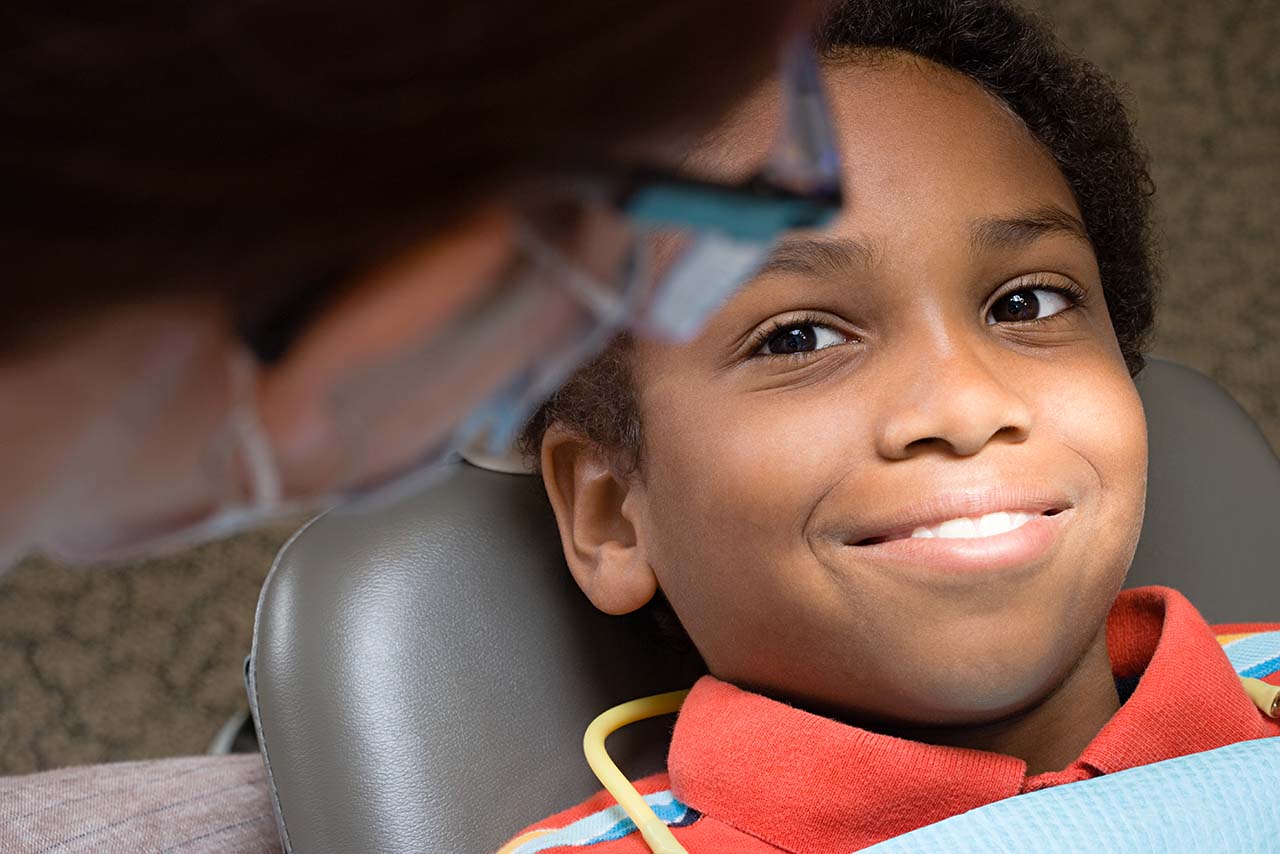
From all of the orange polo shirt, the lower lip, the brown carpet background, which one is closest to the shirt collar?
the orange polo shirt

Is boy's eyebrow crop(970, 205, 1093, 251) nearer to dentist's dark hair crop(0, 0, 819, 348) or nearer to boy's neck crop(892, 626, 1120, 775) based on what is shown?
boy's neck crop(892, 626, 1120, 775)

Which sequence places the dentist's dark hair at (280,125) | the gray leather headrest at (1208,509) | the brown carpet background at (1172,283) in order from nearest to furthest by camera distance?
the dentist's dark hair at (280,125)
the gray leather headrest at (1208,509)
the brown carpet background at (1172,283)

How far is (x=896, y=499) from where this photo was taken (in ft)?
2.07

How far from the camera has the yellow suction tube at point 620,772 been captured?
0.67 metres

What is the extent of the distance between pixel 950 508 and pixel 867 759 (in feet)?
0.45

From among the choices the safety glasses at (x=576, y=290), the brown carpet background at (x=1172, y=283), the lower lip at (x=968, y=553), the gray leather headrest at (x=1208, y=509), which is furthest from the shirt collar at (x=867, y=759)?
the brown carpet background at (x=1172, y=283)

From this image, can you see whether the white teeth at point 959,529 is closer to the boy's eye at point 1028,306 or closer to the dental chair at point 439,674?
the boy's eye at point 1028,306

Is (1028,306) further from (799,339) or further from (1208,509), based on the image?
(1208,509)

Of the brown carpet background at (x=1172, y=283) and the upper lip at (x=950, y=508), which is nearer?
the upper lip at (x=950, y=508)

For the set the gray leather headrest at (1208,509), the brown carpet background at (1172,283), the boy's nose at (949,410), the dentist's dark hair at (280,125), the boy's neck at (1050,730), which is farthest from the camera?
the brown carpet background at (1172,283)

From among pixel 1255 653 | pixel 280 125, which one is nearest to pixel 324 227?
pixel 280 125

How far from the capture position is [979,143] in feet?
2.37

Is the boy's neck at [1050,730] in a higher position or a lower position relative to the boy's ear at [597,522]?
lower

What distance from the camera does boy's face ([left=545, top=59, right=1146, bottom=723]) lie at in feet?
2.08
